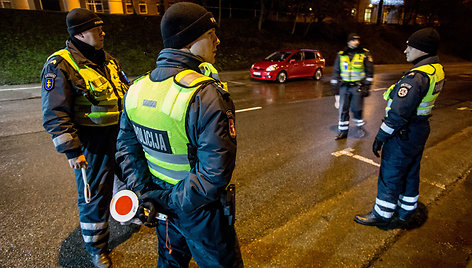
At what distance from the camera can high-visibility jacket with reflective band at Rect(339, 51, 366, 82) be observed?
525cm

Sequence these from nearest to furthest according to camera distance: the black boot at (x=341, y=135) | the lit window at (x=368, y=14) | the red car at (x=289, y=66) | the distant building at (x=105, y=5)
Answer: the black boot at (x=341, y=135) < the red car at (x=289, y=66) < the distant building at (x=105, y=5) < the lit window at (x=368, y=14)

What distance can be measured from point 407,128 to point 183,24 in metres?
2.37

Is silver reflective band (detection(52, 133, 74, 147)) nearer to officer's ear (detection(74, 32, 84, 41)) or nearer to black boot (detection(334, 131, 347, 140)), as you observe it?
officer's ear (detection(74, 32, 84, 41))

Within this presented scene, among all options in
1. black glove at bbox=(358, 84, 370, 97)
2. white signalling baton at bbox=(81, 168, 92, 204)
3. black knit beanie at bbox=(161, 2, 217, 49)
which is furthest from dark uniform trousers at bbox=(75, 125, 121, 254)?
black glove at bbox=(358, 84, 370, 97)

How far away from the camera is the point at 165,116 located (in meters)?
1.34

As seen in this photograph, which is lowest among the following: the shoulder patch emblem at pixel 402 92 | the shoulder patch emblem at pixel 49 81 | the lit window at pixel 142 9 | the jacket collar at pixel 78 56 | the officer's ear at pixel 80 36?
the shoulder patch emblem at pixel 402 92

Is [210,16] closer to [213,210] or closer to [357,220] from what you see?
[213,210]

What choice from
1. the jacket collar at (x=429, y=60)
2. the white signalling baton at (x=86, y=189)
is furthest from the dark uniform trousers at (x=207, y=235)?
the jacket collar at (x=429, y=60)

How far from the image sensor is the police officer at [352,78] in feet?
17.3

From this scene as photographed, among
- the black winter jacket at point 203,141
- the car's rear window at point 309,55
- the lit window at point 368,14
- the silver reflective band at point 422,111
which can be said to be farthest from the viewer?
the lit window at point 368,14

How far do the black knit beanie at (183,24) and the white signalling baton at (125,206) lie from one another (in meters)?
0.87

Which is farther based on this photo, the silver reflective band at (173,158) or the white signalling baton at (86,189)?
the white signalling baton at (86,189)

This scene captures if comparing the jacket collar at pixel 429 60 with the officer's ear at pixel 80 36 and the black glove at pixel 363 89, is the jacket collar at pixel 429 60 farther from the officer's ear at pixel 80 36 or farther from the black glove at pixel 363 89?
the officer's ear at pixel 80 36

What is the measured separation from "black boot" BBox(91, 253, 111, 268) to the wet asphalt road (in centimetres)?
12
